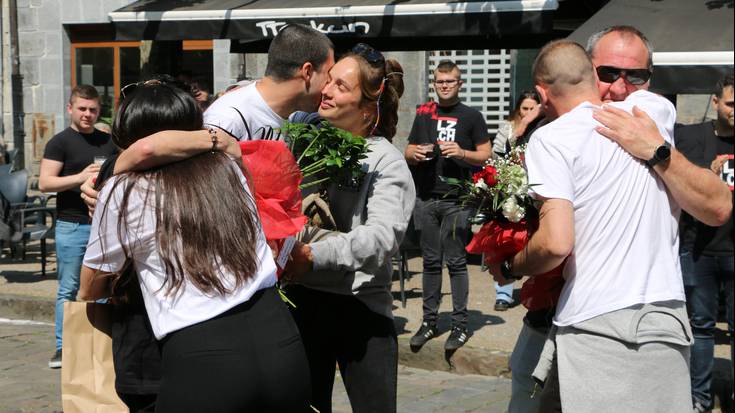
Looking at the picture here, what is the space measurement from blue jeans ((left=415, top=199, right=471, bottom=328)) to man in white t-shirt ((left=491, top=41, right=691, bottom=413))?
4.48 meters

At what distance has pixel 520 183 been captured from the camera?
3.53 meters

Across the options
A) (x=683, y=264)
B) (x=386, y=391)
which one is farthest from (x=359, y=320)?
(x=683, y=264)

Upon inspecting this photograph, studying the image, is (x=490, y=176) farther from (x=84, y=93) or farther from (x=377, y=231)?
(x=84, y=93)

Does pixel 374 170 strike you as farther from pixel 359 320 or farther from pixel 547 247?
pixel 547 247

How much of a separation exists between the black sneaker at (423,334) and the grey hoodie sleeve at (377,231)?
12.3 ft

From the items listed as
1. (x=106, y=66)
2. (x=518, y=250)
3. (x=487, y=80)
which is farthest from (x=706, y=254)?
(x=106, y=66)

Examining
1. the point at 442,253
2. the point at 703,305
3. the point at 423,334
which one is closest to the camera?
the point at 703,305

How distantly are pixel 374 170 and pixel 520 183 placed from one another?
2.60 ft

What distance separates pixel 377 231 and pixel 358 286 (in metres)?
0.28

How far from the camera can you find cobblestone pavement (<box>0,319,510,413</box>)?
6469 millimetres

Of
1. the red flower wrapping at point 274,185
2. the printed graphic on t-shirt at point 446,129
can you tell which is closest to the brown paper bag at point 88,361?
the red flower wrapping at point 274,185

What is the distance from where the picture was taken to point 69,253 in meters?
7.52

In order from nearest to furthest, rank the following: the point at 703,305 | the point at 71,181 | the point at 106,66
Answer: the point at 703,305
the point at 71,181
the point at 106,66

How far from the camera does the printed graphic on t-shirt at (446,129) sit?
861 centimetres
